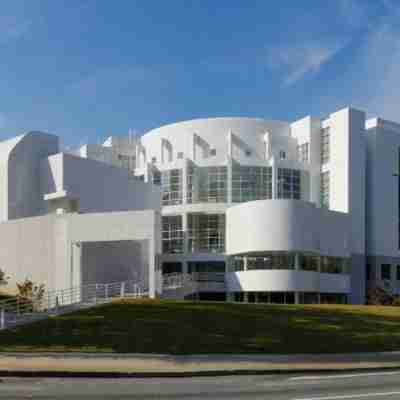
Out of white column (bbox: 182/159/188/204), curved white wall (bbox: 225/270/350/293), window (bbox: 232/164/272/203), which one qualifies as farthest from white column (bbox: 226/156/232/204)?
curved white wall (bbox: 225/270/350/293)

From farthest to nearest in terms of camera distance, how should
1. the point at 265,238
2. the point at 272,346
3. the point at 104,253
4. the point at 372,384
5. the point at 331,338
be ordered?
the point at 265,238, the point at 104,253, the point at 331,338, the point at 272,346, the point at 372,384

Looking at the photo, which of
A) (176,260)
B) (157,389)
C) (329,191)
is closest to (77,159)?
(176,260)

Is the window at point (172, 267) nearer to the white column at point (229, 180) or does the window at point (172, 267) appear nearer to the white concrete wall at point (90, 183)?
the white column at point (229, 180)

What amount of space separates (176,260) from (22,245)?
59.6ft

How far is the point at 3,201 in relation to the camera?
51781mm

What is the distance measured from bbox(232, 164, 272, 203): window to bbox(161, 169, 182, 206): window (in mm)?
5474

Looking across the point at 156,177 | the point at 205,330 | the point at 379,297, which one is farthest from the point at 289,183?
the point at 205,330

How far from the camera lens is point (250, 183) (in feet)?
203

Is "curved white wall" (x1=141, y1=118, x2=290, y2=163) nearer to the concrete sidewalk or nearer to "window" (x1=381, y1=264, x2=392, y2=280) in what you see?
"window" (x1=381, y1=264, x2=392, y2=280)

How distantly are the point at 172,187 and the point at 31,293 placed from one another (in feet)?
86.4

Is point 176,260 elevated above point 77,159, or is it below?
below

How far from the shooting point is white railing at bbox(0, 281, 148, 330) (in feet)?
Result: 102

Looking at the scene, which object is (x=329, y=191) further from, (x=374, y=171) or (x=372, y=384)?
(x=372, y=384)

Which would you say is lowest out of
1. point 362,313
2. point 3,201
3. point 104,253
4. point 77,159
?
point 362,313
